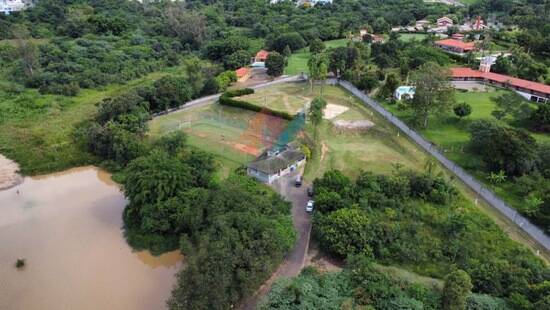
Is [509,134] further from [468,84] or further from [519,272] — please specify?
[468,84]

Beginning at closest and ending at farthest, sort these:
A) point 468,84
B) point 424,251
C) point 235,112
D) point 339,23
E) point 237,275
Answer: point 237,275, point 424,251, point 235,112, point 468,84, point 339,23

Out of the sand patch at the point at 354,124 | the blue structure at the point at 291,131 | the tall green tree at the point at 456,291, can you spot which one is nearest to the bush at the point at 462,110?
the sand patch at the point at 354,124

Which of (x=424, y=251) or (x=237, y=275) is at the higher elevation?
(x=237, y=275)

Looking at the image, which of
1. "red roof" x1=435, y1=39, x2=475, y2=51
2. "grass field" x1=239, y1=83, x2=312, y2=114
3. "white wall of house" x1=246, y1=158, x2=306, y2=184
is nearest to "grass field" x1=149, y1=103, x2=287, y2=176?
"white wall of house" x1=246, y1=158, x2=306, y2=184

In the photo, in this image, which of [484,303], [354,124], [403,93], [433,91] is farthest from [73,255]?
[403,93]

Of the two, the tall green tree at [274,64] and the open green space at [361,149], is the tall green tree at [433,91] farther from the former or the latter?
the tall green tree at [274,64]

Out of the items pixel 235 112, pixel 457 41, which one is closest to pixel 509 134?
pixel 235 112

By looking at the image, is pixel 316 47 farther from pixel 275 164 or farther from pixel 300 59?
pixel 275 164
